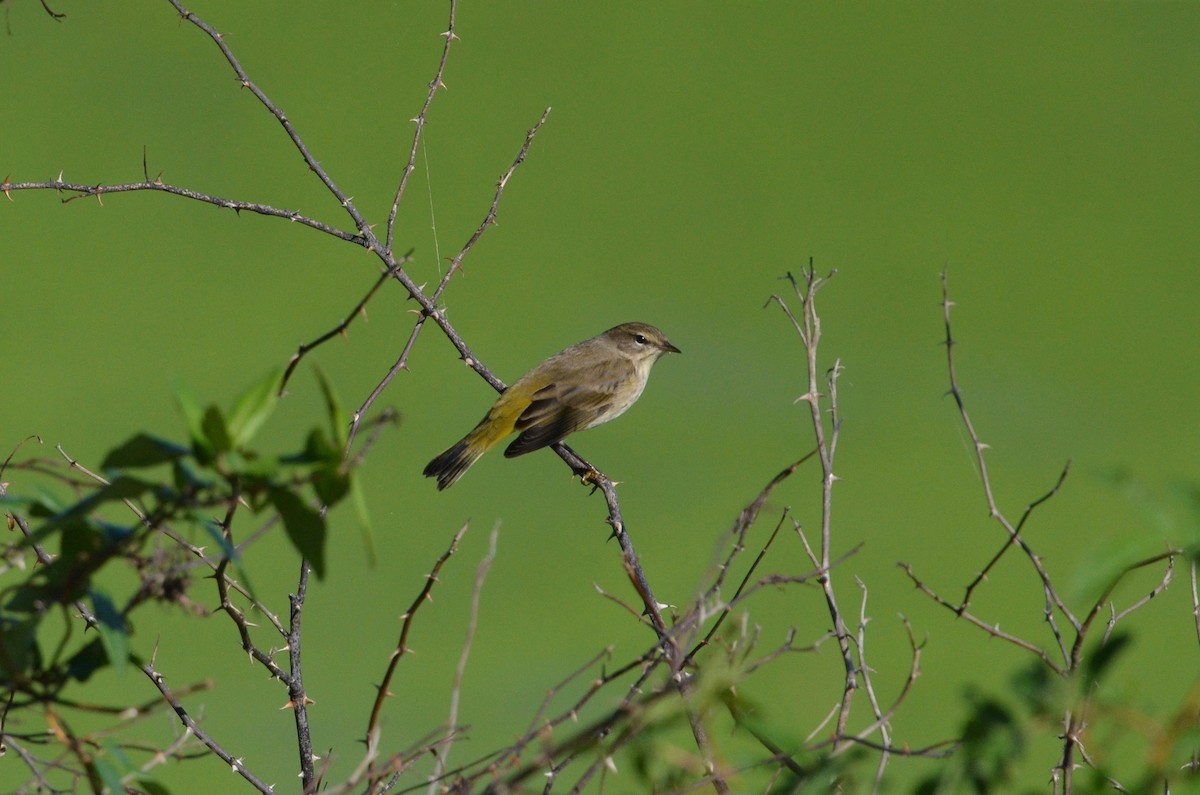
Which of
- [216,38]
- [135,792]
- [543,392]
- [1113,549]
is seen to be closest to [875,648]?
[543,392]

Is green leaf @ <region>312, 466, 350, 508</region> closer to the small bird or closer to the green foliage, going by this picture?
the green foliage

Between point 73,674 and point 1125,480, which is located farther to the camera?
point 73,674

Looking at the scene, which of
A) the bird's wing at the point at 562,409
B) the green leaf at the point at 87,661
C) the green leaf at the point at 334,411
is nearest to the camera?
the green leaf at the point at 334,411

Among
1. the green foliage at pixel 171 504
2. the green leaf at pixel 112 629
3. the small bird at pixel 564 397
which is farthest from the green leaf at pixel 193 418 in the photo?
the small bird at pixel 564 397

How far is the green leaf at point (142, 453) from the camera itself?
66 cm

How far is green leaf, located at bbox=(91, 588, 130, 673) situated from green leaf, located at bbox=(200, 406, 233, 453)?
0.46 feet

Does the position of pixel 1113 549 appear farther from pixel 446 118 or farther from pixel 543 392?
pixel 446 118

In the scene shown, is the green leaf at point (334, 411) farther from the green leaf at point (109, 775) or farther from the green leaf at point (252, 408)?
the green leaf at point (109, 775)

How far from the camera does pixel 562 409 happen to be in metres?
2.82

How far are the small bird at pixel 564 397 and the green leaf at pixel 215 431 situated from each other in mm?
2000

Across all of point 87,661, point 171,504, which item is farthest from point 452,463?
point 171,504

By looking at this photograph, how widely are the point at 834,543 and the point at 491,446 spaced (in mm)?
1583

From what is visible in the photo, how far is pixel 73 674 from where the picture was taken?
0.78 m

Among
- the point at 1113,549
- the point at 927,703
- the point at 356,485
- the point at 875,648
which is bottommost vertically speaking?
the point at 1113,549
